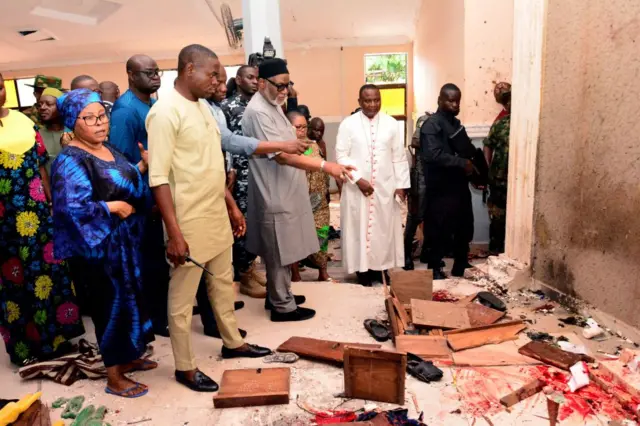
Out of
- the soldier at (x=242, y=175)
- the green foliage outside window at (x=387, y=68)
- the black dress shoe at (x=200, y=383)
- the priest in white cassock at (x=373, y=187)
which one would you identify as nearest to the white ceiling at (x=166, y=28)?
the green foliage outside window at (x=387, y=68)

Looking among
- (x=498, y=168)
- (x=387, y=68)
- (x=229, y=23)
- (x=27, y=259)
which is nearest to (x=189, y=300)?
(x=27, y=259)

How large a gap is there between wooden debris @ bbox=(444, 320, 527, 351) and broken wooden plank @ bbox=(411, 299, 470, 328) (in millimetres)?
102

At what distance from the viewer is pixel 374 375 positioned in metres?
2.63

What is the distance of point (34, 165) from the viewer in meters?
3.14

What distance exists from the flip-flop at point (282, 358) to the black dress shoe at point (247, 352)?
0.12ft

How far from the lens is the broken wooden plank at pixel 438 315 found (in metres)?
3.49

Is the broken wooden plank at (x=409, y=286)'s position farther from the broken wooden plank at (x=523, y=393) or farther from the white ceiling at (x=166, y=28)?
the white ceiling at (x=166, y=28)

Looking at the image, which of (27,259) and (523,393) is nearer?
(523,393)

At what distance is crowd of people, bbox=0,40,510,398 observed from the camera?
100 inches

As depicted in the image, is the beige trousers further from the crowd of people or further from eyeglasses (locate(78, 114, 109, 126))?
eyeglasses (locate(78, 114, 109, 126))

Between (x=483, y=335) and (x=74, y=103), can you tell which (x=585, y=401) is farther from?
(x=74, y=103)

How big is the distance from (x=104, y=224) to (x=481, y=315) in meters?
2.64

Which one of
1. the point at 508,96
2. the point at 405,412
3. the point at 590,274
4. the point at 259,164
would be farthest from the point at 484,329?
the point at 508,96

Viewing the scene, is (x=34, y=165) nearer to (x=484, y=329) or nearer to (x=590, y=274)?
(x=484, y=329)
